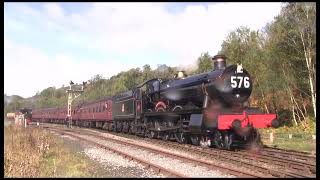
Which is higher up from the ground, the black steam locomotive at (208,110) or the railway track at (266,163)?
the black steam locomotive at (208,110)

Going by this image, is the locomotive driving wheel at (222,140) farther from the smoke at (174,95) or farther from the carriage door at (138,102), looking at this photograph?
the carriage door at (138,102)

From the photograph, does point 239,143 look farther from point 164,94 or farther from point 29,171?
point 29,171

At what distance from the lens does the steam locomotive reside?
15.8 m

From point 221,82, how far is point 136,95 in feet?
30.0

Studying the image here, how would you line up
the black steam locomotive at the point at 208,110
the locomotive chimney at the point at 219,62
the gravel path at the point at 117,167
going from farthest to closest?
the locomotive chimney at the point at 219,62, the black steam locomotive at the point at 208,110, the gravel path at the point at 117,167

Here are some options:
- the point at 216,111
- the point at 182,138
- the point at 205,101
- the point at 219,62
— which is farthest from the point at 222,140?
the point at 219,62

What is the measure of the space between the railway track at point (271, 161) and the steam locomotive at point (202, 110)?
96cm

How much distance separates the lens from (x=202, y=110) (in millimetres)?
16125

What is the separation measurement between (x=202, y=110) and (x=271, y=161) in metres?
4.17

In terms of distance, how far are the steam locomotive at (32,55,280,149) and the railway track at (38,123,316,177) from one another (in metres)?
0.96

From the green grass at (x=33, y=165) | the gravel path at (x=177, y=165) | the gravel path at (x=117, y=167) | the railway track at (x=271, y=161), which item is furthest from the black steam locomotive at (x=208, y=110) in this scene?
the green grass at (x=33, y=165)

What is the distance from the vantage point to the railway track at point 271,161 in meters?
10.6

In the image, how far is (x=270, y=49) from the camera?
3331 cm

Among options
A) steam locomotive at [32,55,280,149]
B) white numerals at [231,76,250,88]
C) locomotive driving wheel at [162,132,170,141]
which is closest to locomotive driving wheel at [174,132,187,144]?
steam locomotive at [32,55,280,149]
